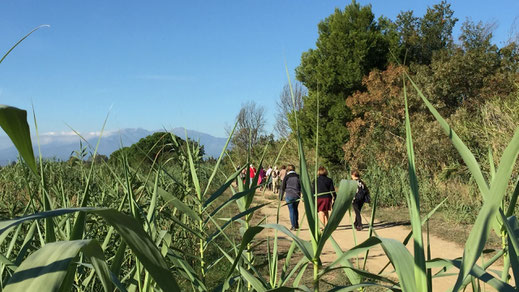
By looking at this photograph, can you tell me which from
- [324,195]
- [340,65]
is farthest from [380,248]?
[340,65]

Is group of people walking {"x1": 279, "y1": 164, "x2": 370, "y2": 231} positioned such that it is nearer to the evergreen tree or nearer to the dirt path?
the dirt path

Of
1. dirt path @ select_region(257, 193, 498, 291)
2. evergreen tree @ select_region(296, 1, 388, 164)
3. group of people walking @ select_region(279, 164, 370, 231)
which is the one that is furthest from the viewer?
evergreen tree @ select_region(296, 1, 388, 164)

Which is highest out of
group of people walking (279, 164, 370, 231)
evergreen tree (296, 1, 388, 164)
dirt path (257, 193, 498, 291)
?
evergreen tree (296, 1, 388, 164)

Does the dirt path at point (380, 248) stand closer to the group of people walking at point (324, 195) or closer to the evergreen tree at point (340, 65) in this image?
the group of people walking at point (324, 195)

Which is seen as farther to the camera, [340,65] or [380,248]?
[340,65]

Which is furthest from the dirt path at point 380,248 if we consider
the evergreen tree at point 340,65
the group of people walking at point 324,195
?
the evergreen tree at point 340,65

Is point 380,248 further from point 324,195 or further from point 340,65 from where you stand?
point 340,65

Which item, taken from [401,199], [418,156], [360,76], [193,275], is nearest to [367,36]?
[360,76]

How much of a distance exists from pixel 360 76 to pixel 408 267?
23621 mm

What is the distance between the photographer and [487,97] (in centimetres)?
1834

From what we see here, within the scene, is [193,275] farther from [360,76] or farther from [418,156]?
[360,76]

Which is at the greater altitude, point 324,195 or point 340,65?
point 340,65

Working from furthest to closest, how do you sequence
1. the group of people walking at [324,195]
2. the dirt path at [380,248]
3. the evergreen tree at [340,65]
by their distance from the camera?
1. the evergreen tree at [340,65]
2. the group of people walking at [324,195]
3. the dirt path at [380,248]

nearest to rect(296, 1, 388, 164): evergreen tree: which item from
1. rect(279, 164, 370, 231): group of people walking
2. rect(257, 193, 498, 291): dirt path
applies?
rect(257, 193, 498, 291): dirt path
